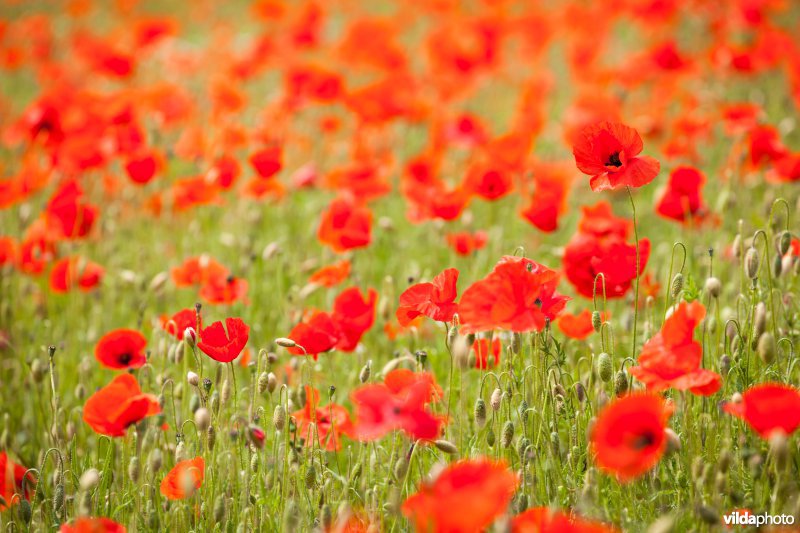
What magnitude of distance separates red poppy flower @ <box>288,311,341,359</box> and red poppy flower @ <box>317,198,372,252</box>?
Result: 89 cm

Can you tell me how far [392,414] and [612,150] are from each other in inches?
38.4

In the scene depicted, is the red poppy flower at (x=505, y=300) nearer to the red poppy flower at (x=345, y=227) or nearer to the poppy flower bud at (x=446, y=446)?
the poppy flower bud at (x=446, y=446)

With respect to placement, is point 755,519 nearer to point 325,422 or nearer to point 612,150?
point 612,150

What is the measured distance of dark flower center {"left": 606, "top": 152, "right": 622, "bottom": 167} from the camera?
2.18 m

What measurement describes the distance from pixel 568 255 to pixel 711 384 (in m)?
0.77

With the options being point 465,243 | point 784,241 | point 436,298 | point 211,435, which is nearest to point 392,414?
point 436,298

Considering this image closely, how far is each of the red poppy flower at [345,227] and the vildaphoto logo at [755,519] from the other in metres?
1.74

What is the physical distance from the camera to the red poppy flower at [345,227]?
10.4 feet

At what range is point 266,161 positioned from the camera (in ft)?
12.5

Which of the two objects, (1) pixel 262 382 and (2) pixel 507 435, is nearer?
(2) pixel 507 435

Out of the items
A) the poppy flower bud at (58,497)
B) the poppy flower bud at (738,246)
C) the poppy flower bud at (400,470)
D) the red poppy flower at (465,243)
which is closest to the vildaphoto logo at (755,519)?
the poppy flower bud at (400,470)

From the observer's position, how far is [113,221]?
14.5ft

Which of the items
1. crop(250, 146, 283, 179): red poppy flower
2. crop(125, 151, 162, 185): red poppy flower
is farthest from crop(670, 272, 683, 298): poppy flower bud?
crop(125, 151, 162, 185): red poppy flower

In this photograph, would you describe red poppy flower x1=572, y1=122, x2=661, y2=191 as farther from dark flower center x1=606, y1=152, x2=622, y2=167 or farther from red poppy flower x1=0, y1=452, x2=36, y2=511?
red poppy flower x1=0, y1=452, x2=36, y2=511
